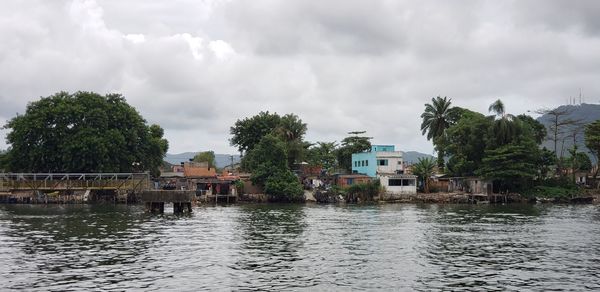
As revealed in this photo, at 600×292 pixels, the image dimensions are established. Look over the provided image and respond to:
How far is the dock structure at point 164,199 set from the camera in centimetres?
7038

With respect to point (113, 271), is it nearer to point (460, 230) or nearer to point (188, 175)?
point (460, 230)

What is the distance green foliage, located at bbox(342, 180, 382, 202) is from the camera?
313 feet

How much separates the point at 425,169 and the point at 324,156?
88.9 ft

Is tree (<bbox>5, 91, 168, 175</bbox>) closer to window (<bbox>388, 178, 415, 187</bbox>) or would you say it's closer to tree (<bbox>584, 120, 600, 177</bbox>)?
window (<bbox>388, 178, 415, 187</bbox>)

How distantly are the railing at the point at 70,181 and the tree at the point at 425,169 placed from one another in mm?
46615

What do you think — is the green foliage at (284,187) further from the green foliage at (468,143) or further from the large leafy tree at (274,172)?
the green foliage at (468,143)

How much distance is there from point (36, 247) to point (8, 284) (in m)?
12.4

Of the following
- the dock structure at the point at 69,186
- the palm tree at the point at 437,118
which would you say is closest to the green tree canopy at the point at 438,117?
the palm tree at the point at 437,118

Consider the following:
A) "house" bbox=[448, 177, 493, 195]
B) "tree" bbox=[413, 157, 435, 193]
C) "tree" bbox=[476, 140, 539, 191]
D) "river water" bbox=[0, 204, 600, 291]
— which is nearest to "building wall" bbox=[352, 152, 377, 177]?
"tree" bbox=[413, 157, 435, 193]

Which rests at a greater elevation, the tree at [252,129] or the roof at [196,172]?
the tree at [252,129]

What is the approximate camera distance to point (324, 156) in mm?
121812

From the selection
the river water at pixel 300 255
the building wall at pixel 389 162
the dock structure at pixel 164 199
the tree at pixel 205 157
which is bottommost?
the river water at pixel 300 255

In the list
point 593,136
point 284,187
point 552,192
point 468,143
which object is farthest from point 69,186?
point 593,136

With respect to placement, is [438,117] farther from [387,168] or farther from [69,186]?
[69,186]
